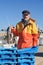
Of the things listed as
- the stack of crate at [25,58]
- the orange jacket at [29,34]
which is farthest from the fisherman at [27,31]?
the stack of crate at [25,58]

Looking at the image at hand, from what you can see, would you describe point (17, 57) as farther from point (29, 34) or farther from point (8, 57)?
point (29, 34)

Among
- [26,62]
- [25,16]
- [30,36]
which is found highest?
[25,16]

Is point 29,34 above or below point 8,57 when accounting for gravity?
above

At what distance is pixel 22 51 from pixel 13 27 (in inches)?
45.2

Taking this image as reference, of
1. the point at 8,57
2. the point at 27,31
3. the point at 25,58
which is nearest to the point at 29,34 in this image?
the point at 27,31

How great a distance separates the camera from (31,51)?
19.5 ft

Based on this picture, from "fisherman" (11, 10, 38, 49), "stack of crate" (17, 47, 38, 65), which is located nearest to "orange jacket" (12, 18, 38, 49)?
"fisherman" (11, 10, 38, 49)

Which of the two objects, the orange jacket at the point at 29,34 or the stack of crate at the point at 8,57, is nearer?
the stack of crate at the point at 8,57

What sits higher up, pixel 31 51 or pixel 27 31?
pixel 27 31

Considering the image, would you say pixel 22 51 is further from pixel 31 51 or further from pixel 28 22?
pixel 28 22

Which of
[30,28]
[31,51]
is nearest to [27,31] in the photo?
[30,28]

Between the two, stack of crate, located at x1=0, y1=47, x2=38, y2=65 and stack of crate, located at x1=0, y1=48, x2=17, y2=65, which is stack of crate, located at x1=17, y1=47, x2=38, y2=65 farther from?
stack of crate, located at x1=0, y1=48, x2=17, y2=65

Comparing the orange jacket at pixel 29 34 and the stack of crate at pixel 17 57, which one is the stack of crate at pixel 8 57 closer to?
the stack of crate at pixel 17 57

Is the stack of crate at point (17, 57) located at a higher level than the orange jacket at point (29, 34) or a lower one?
lower
